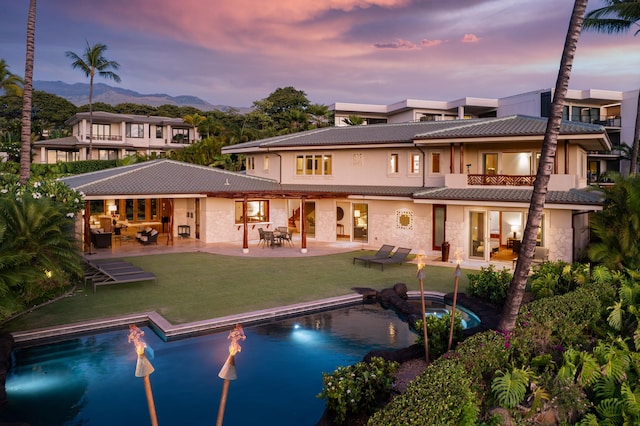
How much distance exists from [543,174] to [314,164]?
69.7 feet

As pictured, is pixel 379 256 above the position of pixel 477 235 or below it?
below

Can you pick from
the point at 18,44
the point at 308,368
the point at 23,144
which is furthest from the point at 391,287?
the point at 18,44

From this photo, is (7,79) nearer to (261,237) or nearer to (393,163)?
(261,237)

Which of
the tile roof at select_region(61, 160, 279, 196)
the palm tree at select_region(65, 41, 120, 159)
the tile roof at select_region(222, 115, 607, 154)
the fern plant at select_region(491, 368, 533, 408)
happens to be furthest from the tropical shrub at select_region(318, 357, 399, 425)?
the palm tree at select_region(65, 41, 120, 159)

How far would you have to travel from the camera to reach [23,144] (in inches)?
764

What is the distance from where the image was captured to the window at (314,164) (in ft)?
96.6

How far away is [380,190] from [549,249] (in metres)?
9.16

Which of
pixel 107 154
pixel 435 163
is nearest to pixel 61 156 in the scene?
pixel 107 154

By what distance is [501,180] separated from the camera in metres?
22.1

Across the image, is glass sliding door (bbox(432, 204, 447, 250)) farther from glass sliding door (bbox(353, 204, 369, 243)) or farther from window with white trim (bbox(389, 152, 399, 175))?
glass sliding door (bbox(353, 204, 369, 243))

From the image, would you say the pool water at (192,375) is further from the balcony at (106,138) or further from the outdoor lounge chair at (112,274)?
the balcony at (106,138)

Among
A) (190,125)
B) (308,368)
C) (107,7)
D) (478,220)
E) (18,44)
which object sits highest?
(18,44)

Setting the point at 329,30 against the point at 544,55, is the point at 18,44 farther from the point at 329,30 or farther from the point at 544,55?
the point at 544,55

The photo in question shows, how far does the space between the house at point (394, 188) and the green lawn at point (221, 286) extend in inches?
139
